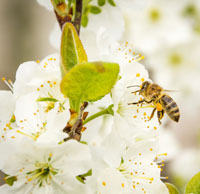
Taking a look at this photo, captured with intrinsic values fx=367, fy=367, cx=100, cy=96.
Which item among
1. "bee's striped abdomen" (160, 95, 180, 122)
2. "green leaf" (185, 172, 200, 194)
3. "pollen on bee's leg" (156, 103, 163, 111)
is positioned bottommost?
"green leaf" (185, 172, 200, 194)

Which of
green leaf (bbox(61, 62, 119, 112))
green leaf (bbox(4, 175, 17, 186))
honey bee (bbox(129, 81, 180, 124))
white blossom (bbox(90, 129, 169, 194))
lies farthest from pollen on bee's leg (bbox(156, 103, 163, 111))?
green leaf (bbox(4, 175, 17, 186))

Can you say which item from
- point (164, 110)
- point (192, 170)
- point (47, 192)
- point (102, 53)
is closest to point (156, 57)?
point (192, 170)

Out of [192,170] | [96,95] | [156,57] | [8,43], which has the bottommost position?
[192,170]

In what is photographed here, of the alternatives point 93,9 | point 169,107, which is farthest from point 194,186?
point 93,9

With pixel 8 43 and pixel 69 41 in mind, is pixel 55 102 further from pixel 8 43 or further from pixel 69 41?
pixel 8 43

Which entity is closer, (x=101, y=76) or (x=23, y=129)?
(x=101, y=76)

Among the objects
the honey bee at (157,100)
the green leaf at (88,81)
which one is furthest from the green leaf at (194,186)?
the green leaf at (88,81)

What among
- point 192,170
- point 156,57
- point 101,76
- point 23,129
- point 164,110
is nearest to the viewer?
point 101,76

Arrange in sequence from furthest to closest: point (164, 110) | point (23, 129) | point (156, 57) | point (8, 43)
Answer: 1. point (8, 43)
2. point (156, 57)
3. point (164, 110)
4. point (23, 129)

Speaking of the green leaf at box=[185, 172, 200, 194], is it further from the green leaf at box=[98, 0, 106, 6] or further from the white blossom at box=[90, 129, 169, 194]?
the green leaf at box=[98, 0, 106, 6]
